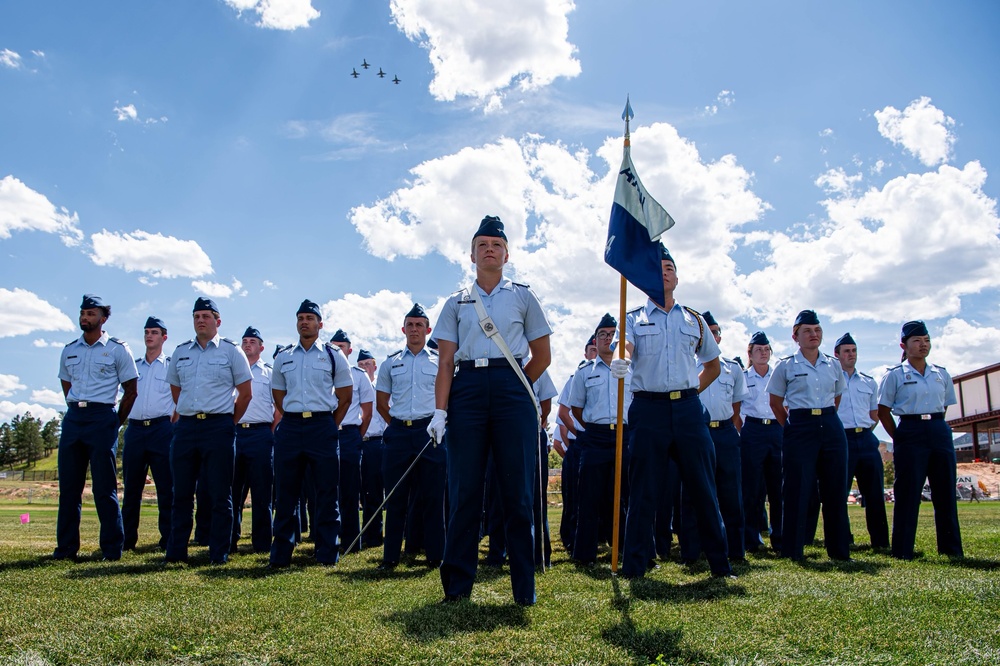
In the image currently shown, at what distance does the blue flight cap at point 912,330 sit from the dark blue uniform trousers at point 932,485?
1.04 metres

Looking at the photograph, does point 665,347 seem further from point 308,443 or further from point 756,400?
point 756,400

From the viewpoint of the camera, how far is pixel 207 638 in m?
3.83

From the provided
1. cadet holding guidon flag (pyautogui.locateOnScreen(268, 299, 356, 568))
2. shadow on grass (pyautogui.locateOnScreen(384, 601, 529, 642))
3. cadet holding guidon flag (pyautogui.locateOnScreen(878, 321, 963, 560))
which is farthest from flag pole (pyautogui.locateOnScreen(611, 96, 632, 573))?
cadet holding guidon flag (pyautogui.locateOnScreen(878, 321, 963, 560))

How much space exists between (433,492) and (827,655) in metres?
4.93

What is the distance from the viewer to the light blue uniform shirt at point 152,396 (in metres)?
9.08

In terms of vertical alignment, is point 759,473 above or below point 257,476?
below

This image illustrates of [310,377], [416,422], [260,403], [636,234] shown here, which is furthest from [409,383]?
[636,234]

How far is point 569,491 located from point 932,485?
4.86m

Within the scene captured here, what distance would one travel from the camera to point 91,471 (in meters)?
7.62

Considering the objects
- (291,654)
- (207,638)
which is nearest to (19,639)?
(207,638)

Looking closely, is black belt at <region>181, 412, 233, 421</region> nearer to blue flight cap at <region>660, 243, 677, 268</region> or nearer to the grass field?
the grass field

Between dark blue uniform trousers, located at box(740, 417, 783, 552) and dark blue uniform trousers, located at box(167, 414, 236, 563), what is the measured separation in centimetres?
644

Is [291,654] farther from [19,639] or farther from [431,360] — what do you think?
[431,360]

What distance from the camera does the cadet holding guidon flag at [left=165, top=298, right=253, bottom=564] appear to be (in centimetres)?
747
